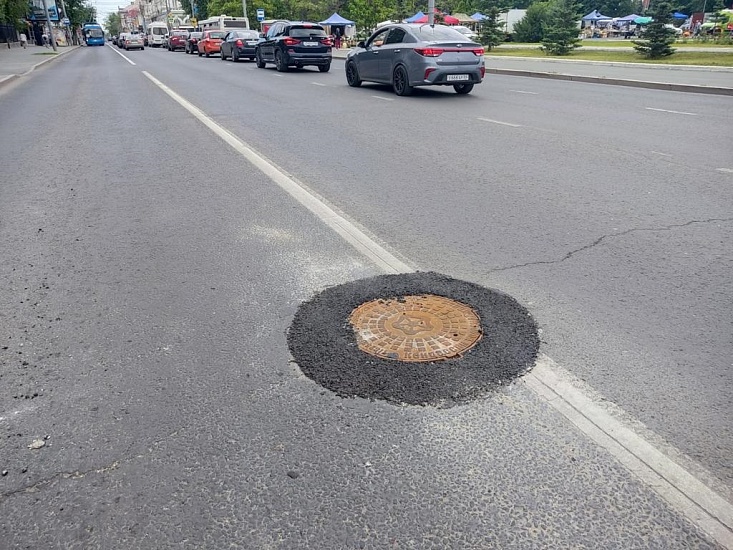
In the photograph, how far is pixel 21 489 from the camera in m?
2.27

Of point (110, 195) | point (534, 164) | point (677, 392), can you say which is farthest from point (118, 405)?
point (534, 164)

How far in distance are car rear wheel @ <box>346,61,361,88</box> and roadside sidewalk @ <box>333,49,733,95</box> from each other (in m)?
7.95

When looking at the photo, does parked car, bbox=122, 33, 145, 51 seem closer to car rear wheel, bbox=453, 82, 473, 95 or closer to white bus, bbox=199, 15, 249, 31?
white bus, bbox=199, 15, 249, 31

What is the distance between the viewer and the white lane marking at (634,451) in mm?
2084

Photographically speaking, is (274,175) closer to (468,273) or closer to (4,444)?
(468,273)

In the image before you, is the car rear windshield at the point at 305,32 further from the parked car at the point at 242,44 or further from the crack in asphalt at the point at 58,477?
the crack in asphalt at the point at 58,477

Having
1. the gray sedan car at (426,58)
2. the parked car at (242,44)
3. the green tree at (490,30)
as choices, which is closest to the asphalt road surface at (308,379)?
the gray sedan car at (426,58)

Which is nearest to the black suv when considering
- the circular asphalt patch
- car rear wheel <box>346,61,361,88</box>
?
car rear wheel <box>346,61,361,88</box>

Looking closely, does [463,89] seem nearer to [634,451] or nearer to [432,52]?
[432,52]

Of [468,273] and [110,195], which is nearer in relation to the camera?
[468,273]

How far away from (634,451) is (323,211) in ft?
12.5

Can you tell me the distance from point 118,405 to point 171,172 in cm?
516

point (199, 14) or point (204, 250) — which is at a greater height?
point (199, 14)

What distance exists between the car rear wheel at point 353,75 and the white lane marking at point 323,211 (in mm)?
8244
